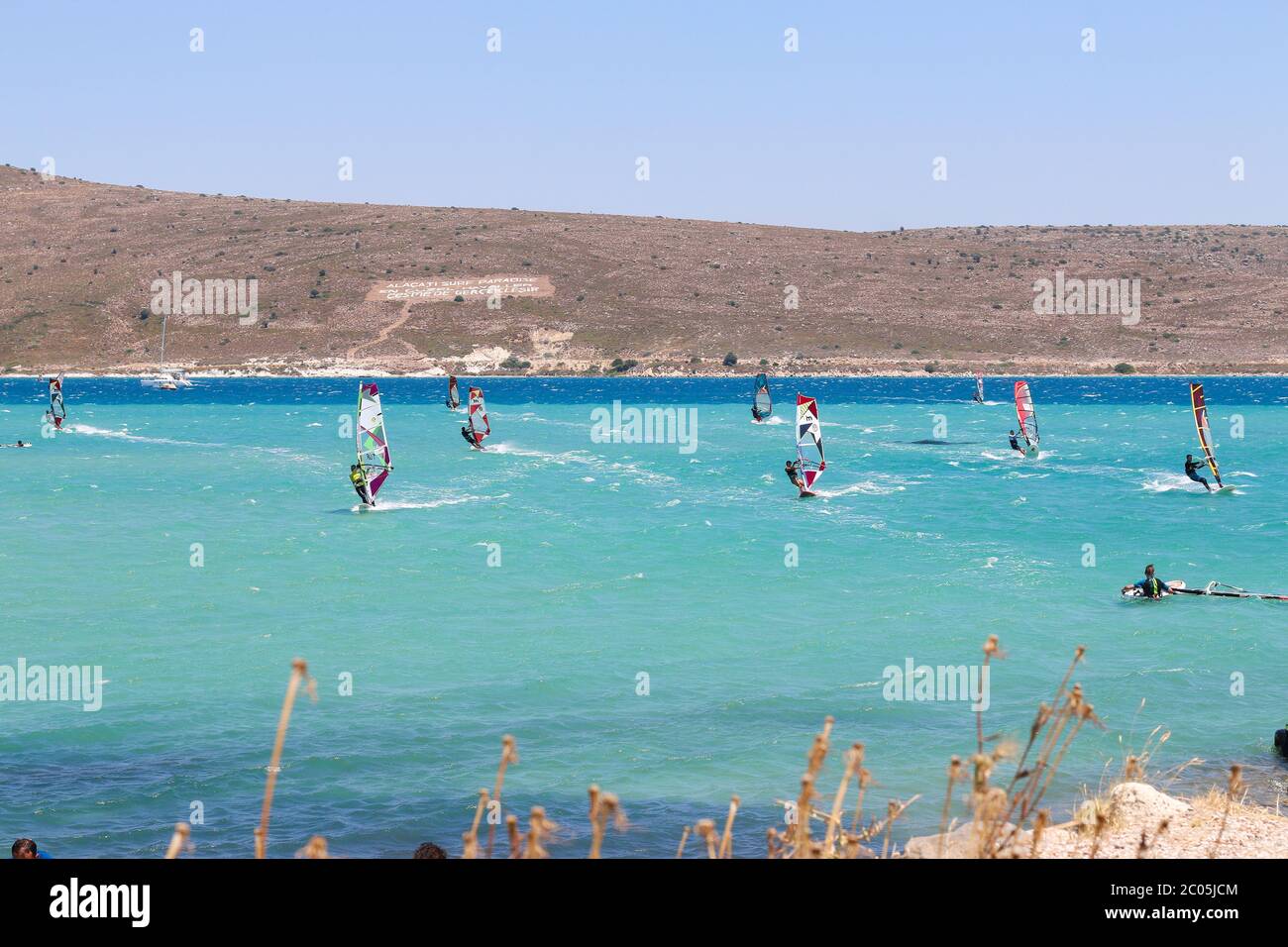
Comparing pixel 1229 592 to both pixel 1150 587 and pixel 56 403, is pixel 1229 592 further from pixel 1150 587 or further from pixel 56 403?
pixel 56 403

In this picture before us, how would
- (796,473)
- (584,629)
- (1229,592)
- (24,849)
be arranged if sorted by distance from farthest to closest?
(796,473), (1229,592), (584,629), (24,849)

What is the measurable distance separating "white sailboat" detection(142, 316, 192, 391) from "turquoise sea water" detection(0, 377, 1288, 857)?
61199 mm

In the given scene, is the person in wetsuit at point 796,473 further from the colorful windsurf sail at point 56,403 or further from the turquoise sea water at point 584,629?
the colorful windsurf sail at point 56,403

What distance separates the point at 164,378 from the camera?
120 meters

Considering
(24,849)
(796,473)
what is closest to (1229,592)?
(796,473)

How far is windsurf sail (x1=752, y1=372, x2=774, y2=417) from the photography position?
78.3 meters

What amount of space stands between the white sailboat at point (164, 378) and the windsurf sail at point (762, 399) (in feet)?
192

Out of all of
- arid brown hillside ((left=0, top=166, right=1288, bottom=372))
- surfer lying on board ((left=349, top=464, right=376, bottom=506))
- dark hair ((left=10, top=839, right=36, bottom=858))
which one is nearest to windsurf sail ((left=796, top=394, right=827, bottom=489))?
surfer lying on board ((left=349, top=464, right=376, bottom=506))

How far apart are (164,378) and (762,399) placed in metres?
59.2

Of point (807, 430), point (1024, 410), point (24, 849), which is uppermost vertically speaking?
point (1024, 410)

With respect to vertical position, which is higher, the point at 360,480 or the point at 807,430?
the point at 807,430

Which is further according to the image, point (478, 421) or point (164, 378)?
point (164, 378)

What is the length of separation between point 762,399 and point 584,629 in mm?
67515

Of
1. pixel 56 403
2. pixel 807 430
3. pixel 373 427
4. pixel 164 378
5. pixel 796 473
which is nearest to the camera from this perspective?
pixel 373 427
